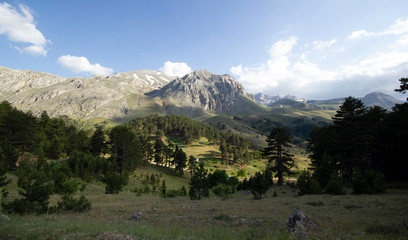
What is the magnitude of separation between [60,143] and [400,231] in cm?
7005

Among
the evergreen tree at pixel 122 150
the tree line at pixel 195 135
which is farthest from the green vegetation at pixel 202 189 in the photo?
the tree line at pixel 195 135

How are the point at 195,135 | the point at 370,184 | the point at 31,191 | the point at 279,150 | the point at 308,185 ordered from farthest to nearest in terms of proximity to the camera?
the point at 195,135 → the point at 279,150 → the point at 308,185 → the point at 370,184 → the point at 31,191

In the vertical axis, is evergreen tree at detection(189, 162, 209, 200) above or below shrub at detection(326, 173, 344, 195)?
below

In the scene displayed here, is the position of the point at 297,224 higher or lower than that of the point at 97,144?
lower

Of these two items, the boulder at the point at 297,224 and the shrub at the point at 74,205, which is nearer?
the boulder at the point at 297,224

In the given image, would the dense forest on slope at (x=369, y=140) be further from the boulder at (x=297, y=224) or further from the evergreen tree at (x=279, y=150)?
the boulder at (x=297, y=224)

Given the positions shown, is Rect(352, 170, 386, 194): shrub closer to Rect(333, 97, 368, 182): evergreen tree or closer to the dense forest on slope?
the dense forest on slope

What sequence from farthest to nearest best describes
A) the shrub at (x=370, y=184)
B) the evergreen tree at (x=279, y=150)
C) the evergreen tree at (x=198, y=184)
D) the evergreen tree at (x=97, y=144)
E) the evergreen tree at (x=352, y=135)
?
the evergreen tree at (x=97, y=144) < the evergreen tree at (x=279, y=150) < the evergreen tree at (x=352, y=135) < the evergreen tree at (x=198, y=184) < the shrub at (x=370, y=184)

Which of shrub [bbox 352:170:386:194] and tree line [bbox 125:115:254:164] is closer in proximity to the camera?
shrub [bbox 352:170:386:194]

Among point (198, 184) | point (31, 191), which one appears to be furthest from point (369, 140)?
point (31, 191)

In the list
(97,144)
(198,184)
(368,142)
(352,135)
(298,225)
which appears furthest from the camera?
(97,144)

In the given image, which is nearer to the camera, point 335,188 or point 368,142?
point 335,188

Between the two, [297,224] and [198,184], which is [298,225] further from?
[198,184]

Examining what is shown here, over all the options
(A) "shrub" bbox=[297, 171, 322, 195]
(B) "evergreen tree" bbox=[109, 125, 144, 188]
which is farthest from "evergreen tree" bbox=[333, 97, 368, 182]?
(B) "evergreen tree" bbox=[109, 125, 144, 188]
